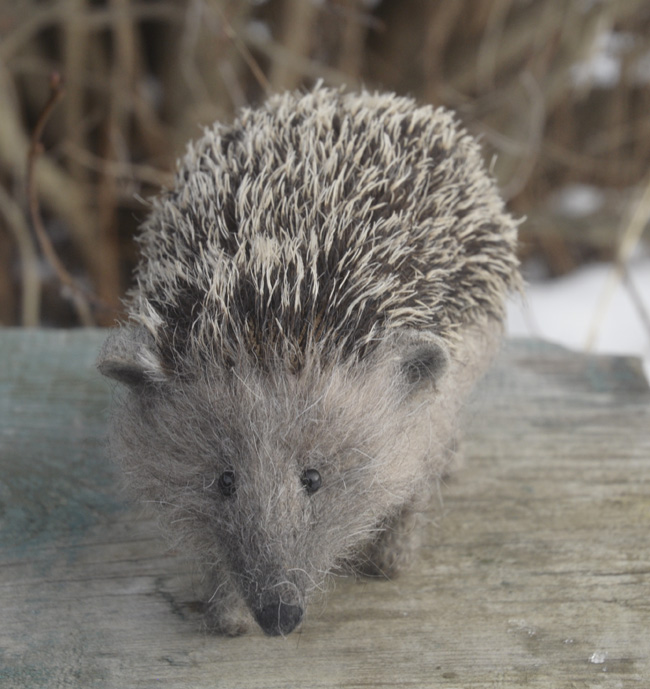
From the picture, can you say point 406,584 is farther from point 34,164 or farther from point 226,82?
point 226,82

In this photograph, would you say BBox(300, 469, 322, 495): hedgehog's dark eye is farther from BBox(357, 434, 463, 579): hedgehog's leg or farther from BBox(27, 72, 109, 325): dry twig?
BBox(27, 72, 109, 325): dry twig

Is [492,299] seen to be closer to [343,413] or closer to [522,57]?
[343,413]

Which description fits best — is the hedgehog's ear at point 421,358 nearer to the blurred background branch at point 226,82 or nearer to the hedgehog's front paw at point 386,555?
the hedgehog's front paw at point 386,555

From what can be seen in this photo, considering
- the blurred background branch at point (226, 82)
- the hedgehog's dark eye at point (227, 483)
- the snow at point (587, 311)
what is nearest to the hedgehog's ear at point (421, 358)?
the hedgehog's dark eye at point (227, 483)

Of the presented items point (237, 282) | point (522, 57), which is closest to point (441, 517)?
point (237, 282)

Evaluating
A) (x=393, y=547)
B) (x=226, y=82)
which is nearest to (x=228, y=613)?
(x=393, y=547)

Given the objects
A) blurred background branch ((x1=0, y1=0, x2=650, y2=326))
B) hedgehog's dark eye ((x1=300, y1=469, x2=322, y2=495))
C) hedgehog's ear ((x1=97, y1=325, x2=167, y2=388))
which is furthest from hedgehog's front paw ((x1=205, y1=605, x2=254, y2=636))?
blurred background branch ((x1=0, y1=0, x2=650, y2=326))

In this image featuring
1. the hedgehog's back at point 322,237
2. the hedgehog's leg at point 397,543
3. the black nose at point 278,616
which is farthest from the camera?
the hedgehog's leg at point 397,543

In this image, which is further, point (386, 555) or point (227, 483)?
point (386, 555)
